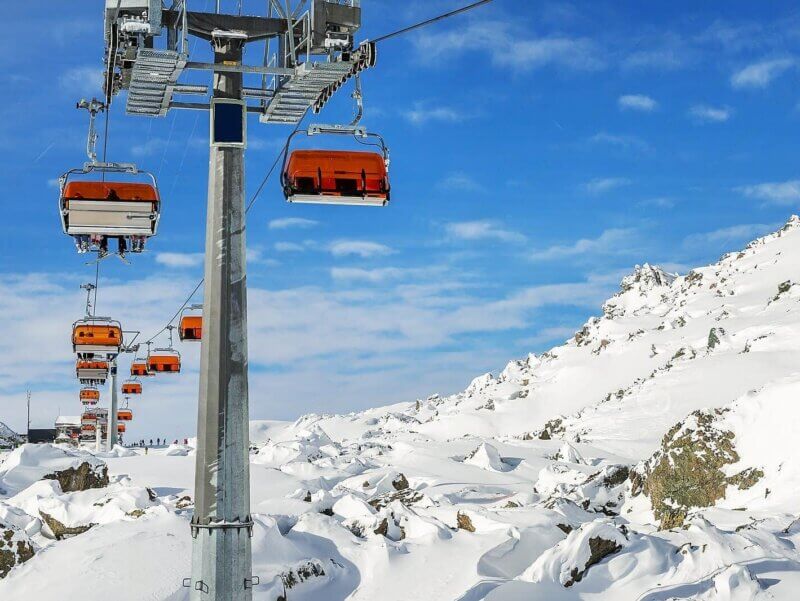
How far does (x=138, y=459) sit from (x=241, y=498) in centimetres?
3405

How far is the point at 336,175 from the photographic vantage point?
9.14m

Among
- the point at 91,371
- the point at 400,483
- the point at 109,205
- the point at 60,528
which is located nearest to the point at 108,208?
the point at 109,205

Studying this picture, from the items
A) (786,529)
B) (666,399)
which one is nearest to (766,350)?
(666,399)

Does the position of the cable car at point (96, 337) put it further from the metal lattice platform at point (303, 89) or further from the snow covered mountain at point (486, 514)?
the metal lattice platform at point (303, 89)

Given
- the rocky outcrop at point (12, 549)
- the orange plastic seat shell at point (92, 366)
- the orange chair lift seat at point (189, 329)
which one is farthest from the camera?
the orange plastic seat shell at point (92, 366)

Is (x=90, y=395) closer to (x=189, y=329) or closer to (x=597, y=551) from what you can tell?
(x=189, y=329)

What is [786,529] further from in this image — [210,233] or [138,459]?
[138,459]

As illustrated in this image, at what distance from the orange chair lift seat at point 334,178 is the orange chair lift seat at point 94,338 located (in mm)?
12359

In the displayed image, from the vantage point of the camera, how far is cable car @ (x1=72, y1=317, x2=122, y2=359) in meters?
20.2

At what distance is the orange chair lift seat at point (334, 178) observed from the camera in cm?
912

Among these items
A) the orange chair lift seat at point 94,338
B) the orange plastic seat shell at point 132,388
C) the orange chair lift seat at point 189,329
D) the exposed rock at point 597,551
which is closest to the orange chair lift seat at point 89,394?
the orange plastic seat shell at point 132,388

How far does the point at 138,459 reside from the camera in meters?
39.7

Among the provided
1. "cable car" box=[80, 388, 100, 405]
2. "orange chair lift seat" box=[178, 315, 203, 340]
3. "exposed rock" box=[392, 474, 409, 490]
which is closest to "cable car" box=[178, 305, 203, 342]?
"orange chair lift seat" box=[178, 315, 203, 340]

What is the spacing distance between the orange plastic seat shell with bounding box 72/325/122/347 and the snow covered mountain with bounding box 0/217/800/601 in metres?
3.74
